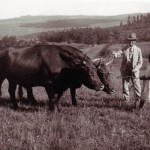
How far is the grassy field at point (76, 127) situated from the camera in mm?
6523

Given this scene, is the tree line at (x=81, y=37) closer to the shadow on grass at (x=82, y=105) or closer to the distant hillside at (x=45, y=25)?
the distant hillside at (x=45, y=25)

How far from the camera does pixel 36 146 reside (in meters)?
6.33

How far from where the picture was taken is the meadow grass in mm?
6523

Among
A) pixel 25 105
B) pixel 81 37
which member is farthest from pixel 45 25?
pixel 25 105

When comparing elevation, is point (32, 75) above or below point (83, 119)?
above

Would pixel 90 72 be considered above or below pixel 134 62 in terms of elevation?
below

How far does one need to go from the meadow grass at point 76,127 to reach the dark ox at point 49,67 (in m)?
0.73

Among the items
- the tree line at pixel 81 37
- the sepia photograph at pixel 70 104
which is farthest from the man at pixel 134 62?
the tree line at pixel 81 37

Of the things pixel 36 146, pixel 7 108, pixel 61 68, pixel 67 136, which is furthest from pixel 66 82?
pixel 36 146

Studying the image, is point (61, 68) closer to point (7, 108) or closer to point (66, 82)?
point (66, 82)

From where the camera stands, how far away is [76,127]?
7.95 m

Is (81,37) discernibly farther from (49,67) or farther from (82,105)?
(49,67)

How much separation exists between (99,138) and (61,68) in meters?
3.54

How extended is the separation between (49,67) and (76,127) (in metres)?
2.60
